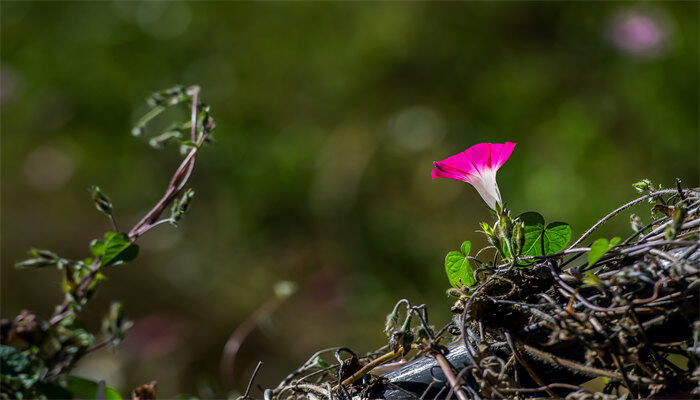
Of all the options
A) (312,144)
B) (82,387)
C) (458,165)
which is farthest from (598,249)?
(312,144)

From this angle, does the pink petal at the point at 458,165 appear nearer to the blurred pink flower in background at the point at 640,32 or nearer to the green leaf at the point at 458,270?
the green leaf at the point at 458,270

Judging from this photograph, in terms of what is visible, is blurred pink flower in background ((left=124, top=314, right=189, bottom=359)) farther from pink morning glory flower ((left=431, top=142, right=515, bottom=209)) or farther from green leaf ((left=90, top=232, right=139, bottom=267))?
pink morning glory flower ((left=431, top=142, right=515, bottom=209))

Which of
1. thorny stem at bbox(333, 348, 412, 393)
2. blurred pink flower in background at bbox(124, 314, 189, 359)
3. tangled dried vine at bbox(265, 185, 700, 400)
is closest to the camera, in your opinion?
tangled dried vine at bbox(265, 185, 700, 400)

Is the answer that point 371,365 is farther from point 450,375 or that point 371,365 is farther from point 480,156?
point 480,156

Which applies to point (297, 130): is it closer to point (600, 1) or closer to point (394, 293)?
point (394, 293)

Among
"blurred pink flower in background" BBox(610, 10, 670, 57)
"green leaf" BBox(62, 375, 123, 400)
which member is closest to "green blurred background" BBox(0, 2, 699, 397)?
"blurred pink flower in background" BBox(610, 10, 670, 57)

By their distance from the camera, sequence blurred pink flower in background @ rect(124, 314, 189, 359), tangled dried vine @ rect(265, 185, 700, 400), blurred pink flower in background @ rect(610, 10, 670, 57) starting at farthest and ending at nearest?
blurred pink flower in background @ rect(610, 10, 670, 57) → blurred pink flower in background @ rect(124, 314, 189, 359) → tangled dried vine @ rect(265, 185, 700, 400)
